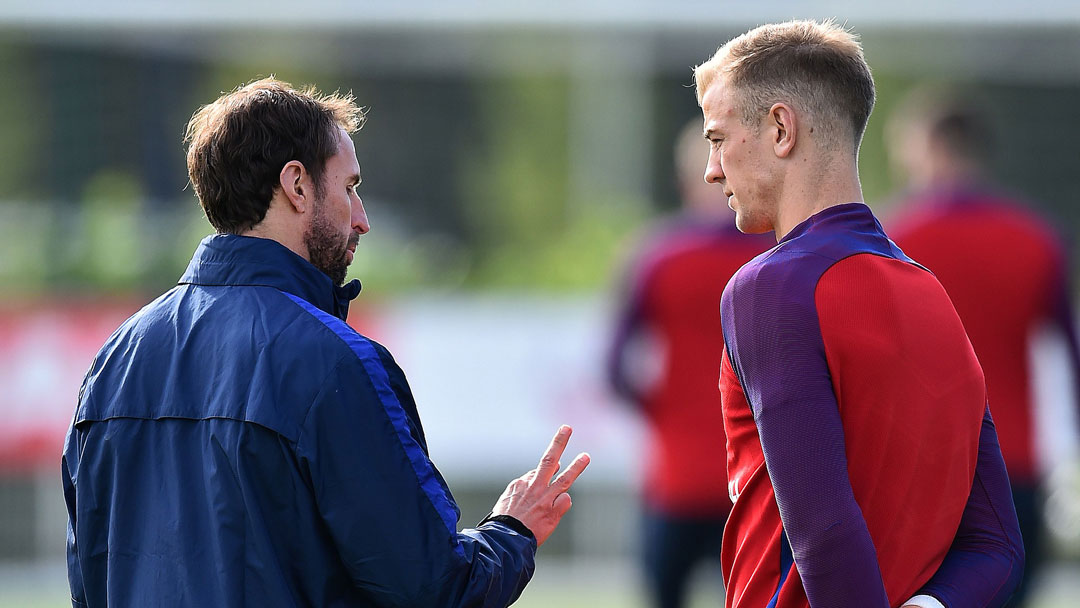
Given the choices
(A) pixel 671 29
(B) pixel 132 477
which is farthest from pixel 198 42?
(B) pixel 132 477

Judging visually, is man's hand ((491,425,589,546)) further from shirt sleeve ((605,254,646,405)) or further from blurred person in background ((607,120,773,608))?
shirt sleeve ((605,254,646,405))

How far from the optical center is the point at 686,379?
5.84 m

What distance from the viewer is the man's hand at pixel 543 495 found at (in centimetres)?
282

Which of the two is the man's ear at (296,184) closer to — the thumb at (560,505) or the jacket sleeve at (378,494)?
the jacket sleeve at (378,494)

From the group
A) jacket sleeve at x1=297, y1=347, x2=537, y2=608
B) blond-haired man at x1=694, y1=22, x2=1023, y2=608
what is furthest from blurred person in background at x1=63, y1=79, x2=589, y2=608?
blond-haired man at x1=694, y1=22, x2=1023, y2=608

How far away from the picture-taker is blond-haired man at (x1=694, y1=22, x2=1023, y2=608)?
90.2 inches

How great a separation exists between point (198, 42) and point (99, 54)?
2.27 meters

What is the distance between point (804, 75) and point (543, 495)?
974 mm

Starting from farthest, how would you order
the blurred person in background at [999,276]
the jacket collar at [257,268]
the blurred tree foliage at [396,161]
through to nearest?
the blurred tree foliage at [396,161], the blurred person in background at [999,276], the jacket collar at [257,268]

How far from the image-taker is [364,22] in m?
12.0

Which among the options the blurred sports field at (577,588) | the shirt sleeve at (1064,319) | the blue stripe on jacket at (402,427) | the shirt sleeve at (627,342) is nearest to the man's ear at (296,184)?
the blue stripe on jacket at (402,427)

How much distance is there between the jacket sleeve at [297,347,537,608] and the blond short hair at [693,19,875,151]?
2.67ft

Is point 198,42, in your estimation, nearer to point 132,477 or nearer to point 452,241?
point 452,241

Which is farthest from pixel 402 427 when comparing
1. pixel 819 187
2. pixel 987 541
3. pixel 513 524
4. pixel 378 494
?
pixel 987 541
